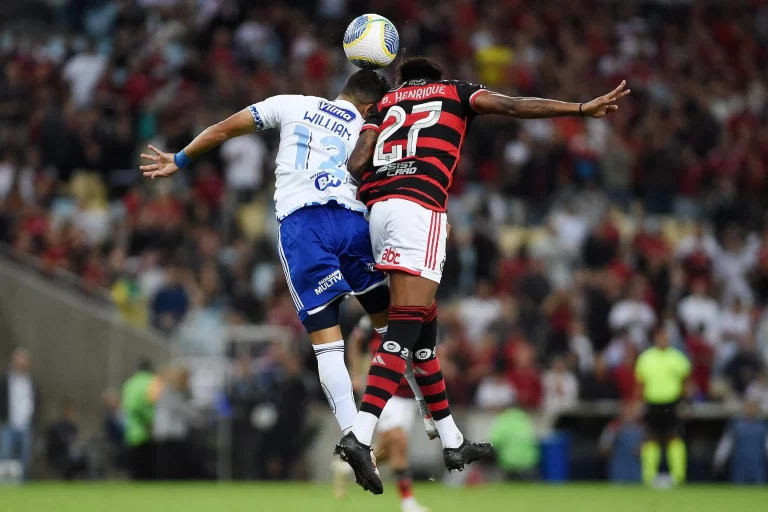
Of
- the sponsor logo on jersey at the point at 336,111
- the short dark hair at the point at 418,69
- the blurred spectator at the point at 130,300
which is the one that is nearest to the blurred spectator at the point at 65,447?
the blurred spectator at the point at 130,300

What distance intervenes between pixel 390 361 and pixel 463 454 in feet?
3.11

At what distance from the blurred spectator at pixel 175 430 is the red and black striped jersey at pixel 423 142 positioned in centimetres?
1186

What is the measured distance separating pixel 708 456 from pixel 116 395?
360 inches

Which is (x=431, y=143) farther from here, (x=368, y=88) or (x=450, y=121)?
(x=368, y=88)

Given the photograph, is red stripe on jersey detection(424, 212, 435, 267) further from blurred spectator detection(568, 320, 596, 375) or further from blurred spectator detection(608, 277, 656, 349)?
blurred spectator detection(608, 277, 656, 349)

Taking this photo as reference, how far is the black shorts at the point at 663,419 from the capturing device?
64.7 feet

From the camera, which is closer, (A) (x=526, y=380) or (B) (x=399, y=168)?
(B) (x=399, y=168)

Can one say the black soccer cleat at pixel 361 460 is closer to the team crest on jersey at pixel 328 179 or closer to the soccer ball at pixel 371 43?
the team crest on jersey at pixel 328 179

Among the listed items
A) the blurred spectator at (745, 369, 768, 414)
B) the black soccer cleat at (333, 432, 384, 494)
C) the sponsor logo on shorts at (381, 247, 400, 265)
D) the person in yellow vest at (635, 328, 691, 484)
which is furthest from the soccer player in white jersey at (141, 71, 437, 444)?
the blurred spectator at (745, 369, 768, 414)

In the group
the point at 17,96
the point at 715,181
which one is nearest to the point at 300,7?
the point at 17,96

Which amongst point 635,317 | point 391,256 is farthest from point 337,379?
point 635,317

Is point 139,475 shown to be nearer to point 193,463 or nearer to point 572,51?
point 193,463

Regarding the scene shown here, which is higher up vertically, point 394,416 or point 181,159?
point 181,159

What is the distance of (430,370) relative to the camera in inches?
376
